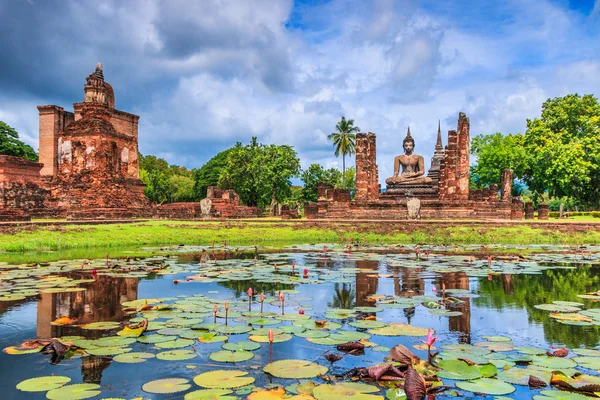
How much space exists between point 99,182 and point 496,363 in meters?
26.2

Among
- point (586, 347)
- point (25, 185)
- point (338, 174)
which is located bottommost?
point (586, 347)

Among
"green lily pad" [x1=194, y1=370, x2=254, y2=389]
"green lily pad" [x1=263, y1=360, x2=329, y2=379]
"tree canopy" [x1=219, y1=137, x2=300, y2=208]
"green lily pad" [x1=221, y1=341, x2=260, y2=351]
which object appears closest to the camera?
"green lily pad" [x1=194, y1=370, x2=254, y2=389]

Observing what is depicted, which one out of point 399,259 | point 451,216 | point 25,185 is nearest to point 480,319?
point 399,259

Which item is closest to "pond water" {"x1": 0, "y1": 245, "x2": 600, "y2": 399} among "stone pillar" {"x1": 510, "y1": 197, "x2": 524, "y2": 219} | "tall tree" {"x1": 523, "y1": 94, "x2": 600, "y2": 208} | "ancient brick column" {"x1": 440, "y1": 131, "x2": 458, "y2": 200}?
"stone pillar" {"x1": 510, "y1": 197, "x2": 524, "y2": 219}

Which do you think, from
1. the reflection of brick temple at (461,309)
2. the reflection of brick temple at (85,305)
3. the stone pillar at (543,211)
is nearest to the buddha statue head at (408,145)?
the stone pillar at (543,211)

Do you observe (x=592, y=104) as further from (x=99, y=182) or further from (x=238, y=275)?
(x=238, y=275)

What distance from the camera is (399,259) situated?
1326 cm

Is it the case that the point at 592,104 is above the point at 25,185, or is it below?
above

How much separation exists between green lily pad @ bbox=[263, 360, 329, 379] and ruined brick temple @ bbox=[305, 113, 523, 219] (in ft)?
72.8

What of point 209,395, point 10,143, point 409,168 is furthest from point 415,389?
point 10,143

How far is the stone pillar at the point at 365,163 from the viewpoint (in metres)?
31.6

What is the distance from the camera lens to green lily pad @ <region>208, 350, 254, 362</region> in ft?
15.8

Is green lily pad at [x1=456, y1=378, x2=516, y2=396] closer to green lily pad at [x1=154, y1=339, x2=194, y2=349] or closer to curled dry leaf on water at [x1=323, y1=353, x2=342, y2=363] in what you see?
curled dry leaf on water at [x1=323, y1=353, x2=342, y2=363]

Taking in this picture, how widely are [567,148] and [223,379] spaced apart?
43050 mm
